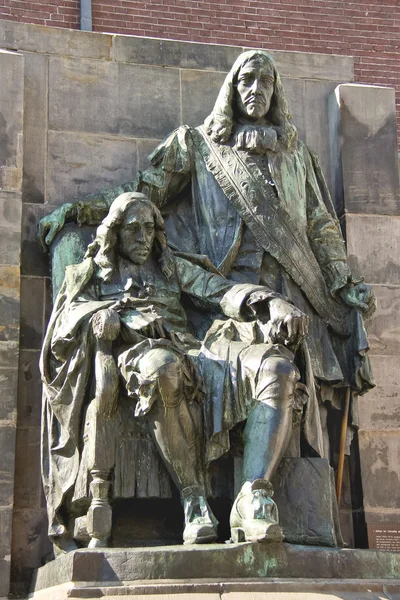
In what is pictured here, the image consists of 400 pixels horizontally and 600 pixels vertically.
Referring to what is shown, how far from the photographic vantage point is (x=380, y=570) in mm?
6789

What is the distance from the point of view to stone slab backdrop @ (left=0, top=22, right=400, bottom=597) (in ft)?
27.5

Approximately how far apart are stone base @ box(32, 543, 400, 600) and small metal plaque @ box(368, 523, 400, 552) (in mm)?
1603

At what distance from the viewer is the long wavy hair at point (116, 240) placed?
309 inches

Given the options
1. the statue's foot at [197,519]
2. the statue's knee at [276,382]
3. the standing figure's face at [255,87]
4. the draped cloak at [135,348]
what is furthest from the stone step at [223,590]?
the standing figure's face at [255,87]

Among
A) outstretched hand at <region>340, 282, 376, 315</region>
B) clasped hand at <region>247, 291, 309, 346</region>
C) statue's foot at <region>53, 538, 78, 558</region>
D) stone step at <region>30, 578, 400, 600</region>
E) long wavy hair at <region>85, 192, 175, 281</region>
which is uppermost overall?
long wavy hair at <region>85, 192, 175, 281</region>

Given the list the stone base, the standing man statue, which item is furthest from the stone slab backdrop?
the stone base

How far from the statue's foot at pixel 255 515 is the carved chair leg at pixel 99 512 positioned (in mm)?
726

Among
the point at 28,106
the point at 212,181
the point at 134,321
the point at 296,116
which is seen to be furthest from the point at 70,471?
the point at 296,116

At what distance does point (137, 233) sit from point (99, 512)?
74.0 inches

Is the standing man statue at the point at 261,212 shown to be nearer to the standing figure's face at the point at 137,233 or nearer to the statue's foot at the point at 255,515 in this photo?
the standing figure's face at the point at 137,233

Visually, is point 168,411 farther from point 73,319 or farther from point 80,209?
point 80,209

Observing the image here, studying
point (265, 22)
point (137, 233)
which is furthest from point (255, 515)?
point (265, 22)

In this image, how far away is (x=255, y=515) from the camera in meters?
6.63

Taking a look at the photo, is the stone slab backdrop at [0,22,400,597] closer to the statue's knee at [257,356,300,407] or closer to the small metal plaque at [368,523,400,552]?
the small metal plaque at [368,523,400,552]
